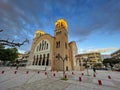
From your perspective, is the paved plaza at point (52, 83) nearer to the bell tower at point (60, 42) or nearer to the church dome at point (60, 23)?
the bell tower at point (60, 42)

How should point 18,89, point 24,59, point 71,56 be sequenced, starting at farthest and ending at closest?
point 24,59 < point 71,56 < point 18,89

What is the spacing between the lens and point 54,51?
2997 centimetres

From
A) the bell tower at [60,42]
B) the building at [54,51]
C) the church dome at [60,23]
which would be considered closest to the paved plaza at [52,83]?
the building at [54,51]

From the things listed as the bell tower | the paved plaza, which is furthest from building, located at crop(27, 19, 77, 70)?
the paved plaza

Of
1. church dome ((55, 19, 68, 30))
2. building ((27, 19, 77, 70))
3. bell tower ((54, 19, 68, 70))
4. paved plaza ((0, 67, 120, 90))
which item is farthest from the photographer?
church dome ((55, 19, 68, 30))

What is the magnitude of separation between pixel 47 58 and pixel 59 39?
338 inches

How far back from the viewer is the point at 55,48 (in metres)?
30.5

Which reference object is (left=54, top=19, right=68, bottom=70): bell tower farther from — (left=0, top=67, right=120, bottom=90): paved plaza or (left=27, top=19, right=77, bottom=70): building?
(left=0, top=67, right=120, bottom=90): paved plaza

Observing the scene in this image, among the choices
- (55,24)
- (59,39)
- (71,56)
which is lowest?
(71,56)

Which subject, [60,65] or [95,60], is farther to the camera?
[95,60]

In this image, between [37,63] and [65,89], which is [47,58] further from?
[65,89]

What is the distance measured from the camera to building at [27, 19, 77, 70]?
2788 cm

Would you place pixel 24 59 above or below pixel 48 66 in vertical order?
above

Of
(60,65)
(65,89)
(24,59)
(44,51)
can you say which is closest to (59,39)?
(44,51)
